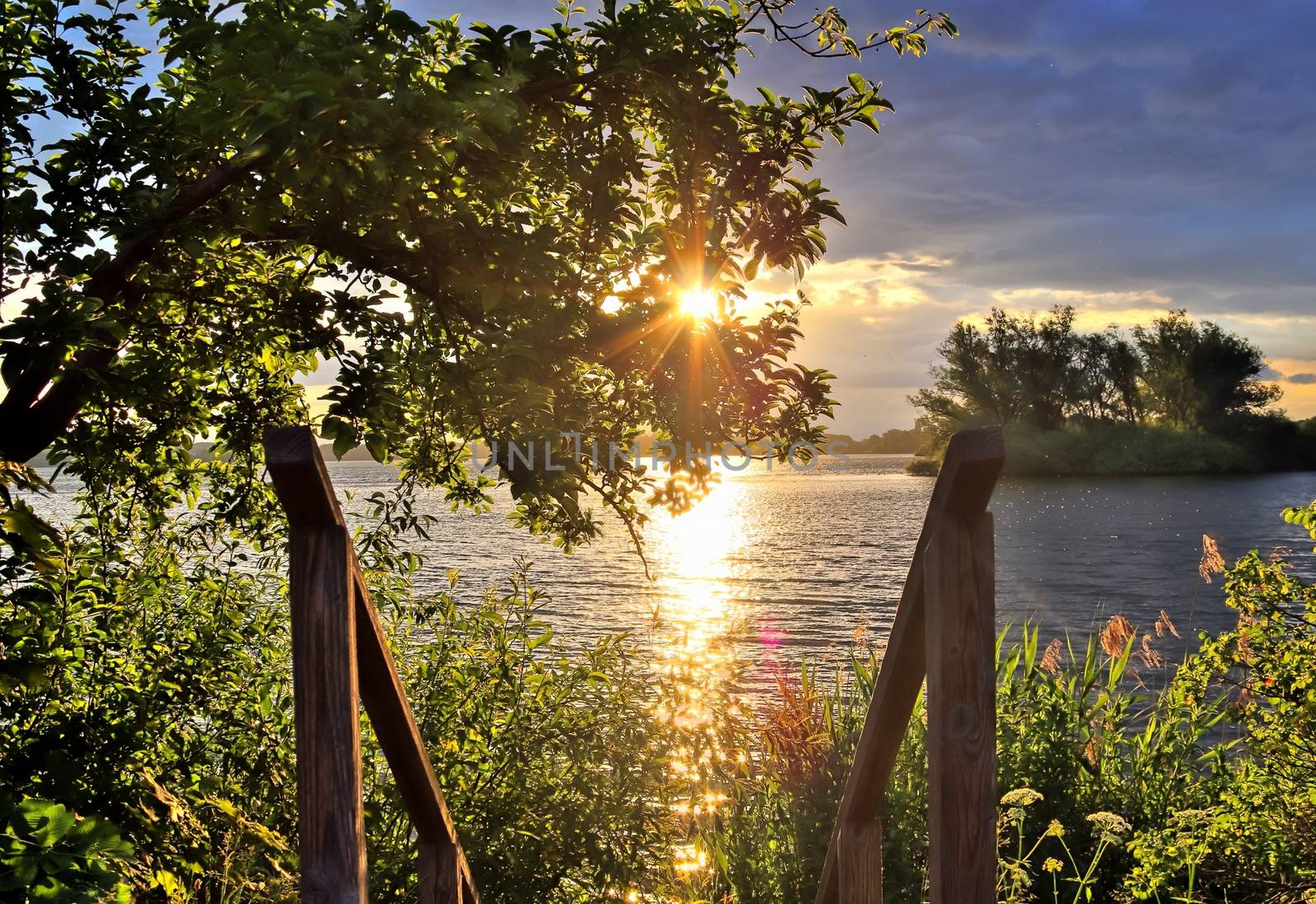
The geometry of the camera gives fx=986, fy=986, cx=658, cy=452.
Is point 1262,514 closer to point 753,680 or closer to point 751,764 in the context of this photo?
point 753,680

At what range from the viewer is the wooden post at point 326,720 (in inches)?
71.7

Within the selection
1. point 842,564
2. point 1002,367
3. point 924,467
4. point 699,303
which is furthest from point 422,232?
point 924,467

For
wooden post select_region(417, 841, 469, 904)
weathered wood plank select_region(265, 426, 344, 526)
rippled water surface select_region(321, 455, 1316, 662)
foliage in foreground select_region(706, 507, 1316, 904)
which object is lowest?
rippled water surface select_region(321, 455, 1316, 662)

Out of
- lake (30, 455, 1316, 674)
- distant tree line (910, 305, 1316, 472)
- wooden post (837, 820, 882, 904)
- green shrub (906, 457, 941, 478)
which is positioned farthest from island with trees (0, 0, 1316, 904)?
green shrub (906, 457, 941, 478)

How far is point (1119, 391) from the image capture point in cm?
6850

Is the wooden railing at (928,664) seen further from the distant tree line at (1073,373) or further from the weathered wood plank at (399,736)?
the distant tree line at (1073,373)

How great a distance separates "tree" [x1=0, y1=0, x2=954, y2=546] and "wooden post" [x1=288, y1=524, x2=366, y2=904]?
155 centimetres

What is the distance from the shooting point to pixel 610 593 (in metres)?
21.6

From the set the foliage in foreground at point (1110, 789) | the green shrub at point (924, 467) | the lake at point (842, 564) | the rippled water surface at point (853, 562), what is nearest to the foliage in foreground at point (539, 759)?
the foliage in foreground at point (1110, 789)

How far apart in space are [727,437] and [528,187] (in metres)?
1.53

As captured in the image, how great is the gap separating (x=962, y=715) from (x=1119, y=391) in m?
73.8

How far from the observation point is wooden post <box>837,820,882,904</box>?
276cm

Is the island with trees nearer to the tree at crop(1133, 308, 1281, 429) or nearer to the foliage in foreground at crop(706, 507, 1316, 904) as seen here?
the foliage in foreground at crop(706, 507, 1316, 904)

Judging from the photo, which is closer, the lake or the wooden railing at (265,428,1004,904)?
the wooden railing at (265,428,1004,904)
